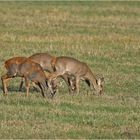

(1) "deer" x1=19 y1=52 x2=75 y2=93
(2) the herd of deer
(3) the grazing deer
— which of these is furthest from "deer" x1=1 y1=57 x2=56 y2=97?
(1) "deer" x1=19 y1=52 x2=75 y2=93

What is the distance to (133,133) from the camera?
1271cm

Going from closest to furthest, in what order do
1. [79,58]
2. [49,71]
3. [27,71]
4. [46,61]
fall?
1. [27,71]
2. [46,61]
3. [49,71]
4. [79,58]

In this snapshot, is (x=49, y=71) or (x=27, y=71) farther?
(x=49, y=71)

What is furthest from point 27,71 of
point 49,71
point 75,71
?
point 75,71

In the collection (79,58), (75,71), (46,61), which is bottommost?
(79,58)

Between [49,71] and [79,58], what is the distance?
5.49 metres

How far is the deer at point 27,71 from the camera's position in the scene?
16766 mm

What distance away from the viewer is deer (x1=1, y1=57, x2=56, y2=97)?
55.0 ft

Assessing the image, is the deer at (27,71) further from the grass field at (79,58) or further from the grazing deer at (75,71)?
the grazing deer at (75,71)

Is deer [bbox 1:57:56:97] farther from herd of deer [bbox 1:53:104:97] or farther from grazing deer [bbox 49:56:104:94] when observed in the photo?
grazing deer [bbox 49:56:104:94]

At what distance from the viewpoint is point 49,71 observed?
18.7 metres

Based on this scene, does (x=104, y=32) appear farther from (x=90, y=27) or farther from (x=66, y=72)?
(x=66, y=72)

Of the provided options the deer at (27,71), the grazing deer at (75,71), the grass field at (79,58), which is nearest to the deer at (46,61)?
the grazing deer at (75,71)

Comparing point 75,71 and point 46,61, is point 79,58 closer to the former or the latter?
point 75,71
